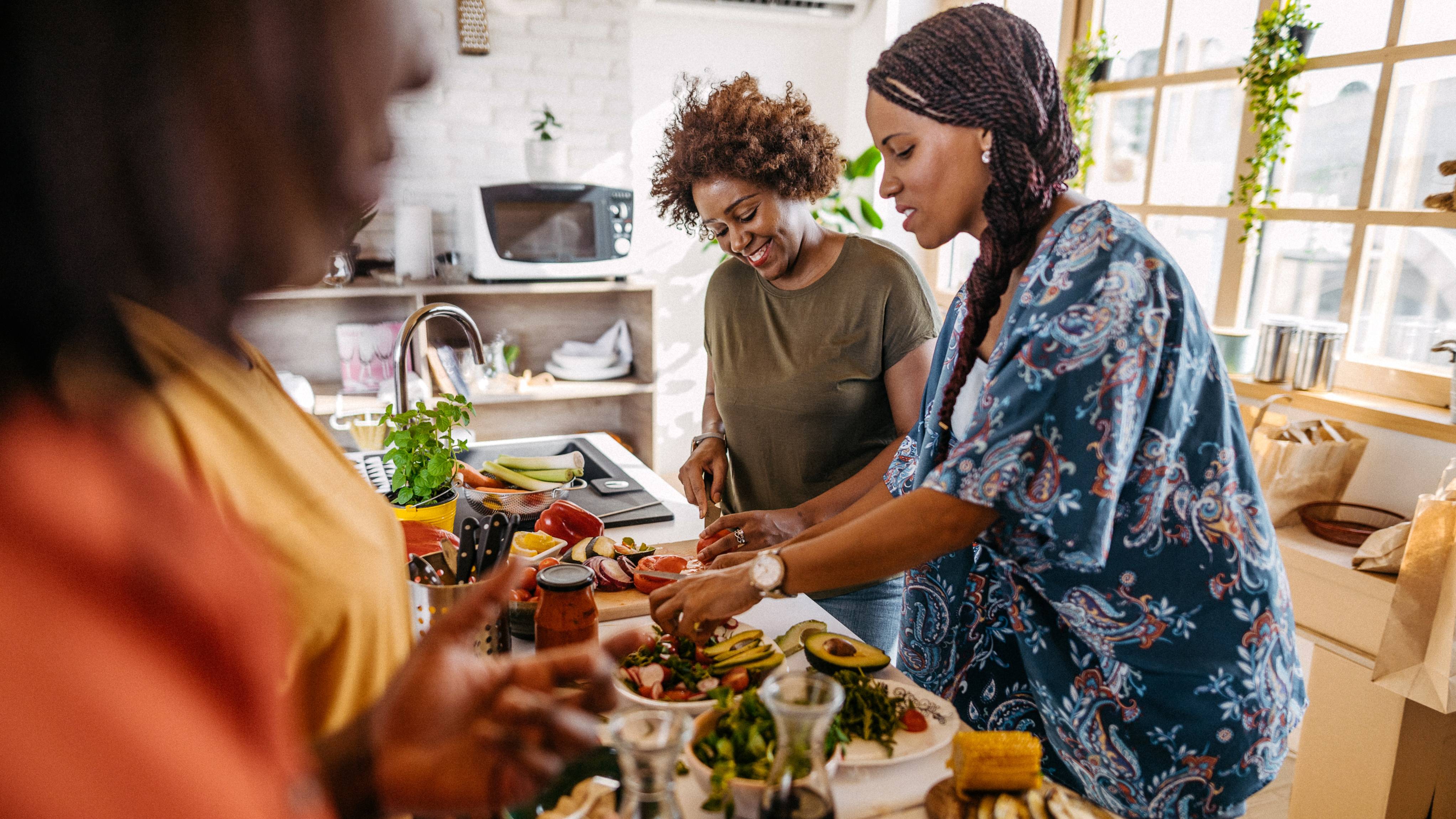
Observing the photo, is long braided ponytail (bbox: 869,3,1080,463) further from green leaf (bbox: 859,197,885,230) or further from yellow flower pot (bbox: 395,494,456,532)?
green leaf (bbox: 859,197,885,230)

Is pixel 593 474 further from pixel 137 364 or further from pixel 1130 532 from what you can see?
pixel 137 364

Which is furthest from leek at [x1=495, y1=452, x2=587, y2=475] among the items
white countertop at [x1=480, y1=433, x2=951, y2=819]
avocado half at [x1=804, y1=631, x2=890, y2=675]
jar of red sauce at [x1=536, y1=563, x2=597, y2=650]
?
avocado half at [x1=804, y1=631, x2=890, y2=675]

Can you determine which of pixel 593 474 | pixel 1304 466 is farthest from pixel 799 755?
pixel 1304 466

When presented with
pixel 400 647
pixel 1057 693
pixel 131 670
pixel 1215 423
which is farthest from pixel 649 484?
pixel 131 670

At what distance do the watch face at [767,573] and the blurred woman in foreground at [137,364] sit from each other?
77cm

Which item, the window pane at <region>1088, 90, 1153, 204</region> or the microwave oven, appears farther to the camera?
the microwave oven

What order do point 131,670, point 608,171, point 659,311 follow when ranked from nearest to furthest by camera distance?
point 131,670 < point 608,171 < point 659,311

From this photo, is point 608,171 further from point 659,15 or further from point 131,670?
point 131,670

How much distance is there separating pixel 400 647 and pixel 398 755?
119 mm

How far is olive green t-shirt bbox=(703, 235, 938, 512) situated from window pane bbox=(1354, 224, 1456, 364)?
158 cm

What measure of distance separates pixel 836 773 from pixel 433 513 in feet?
3.16

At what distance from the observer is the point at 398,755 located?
57 centimetres

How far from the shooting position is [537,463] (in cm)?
207

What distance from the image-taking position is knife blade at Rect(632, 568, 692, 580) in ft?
4.70
